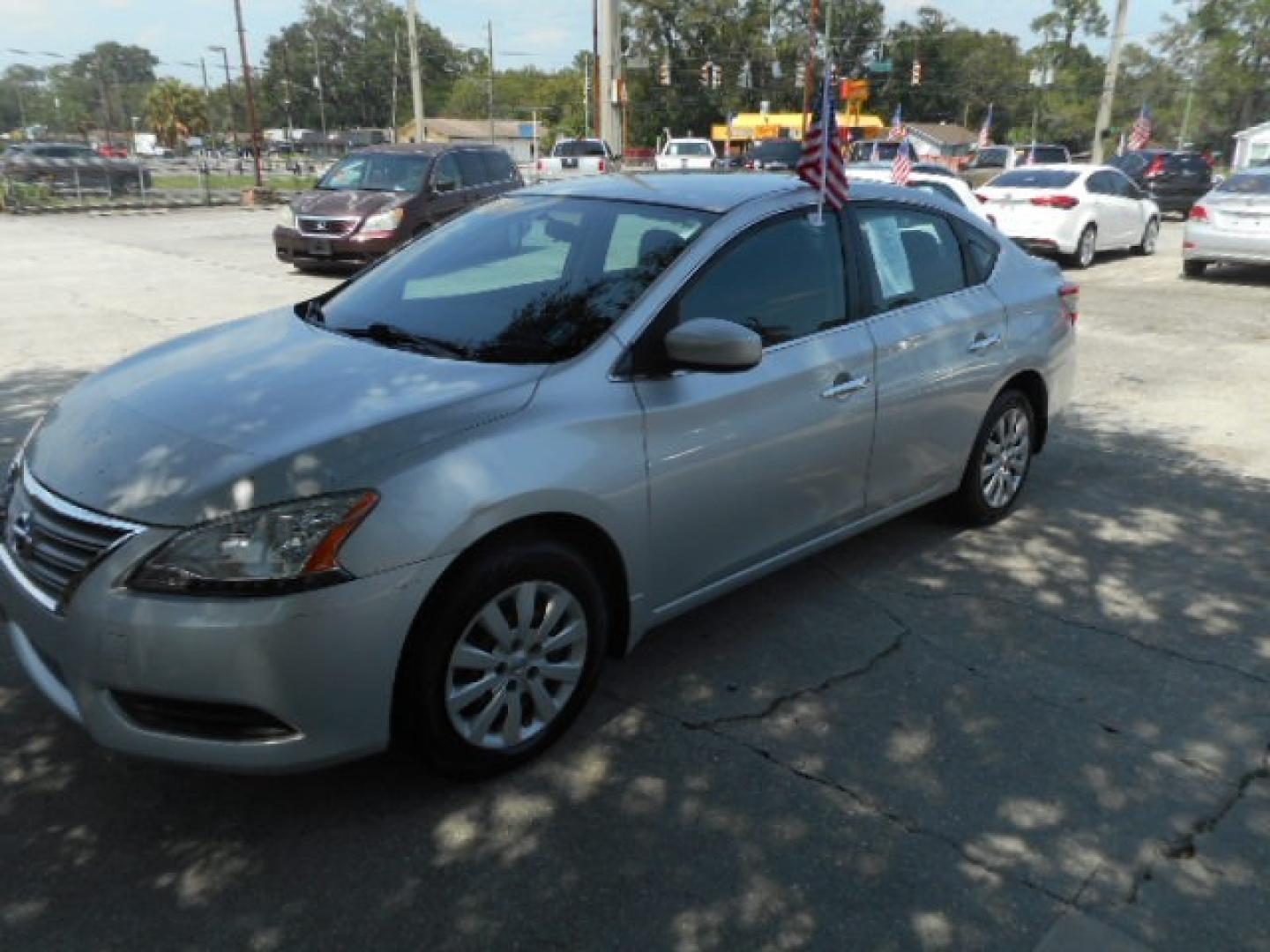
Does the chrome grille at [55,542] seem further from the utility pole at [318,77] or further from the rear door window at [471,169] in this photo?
the utility pole at [318,77]

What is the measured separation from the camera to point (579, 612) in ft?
9.98

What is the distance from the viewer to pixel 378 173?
551 inches

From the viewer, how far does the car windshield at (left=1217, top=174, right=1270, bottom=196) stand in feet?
44.1

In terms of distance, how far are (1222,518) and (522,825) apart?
13.5ft

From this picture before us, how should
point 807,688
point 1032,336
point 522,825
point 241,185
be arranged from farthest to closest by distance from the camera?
point 241,185 < point 1032,336 < point 807,688 < point 522,825

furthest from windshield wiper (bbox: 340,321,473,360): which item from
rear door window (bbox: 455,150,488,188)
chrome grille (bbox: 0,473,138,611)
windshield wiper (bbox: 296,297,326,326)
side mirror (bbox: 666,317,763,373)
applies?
rear door window (bbox: 455,150,488,188)

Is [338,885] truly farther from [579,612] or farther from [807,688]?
[807,688]

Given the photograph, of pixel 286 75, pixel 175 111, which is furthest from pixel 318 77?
pixel 175 111

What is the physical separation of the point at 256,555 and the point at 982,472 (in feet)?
11.3

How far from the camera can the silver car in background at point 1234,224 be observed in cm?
1328

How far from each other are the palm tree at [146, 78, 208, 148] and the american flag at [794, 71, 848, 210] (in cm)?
11459

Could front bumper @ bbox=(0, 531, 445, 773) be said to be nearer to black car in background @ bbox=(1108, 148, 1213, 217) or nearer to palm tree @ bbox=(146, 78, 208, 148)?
black car in background @ bbox=(1108, 148, 1213, 217)

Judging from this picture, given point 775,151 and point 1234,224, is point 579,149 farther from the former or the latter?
point 1234,224

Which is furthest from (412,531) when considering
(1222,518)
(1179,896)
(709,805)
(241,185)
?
(241,185)
